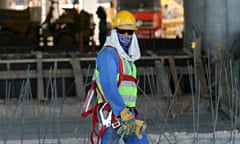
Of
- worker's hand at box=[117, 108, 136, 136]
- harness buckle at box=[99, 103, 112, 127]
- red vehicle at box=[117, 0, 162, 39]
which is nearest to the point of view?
worker's hand at box=[117, 108, 136, 136]

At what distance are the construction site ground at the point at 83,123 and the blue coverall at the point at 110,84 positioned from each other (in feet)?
9.77

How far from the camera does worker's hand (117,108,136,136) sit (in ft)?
18.8

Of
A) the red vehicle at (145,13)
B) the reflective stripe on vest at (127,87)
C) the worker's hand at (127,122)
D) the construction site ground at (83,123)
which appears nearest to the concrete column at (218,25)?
the construction site ground at (83,123)

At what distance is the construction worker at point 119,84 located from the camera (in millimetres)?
5812

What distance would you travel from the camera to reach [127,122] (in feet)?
18.8

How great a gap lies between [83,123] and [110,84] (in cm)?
612

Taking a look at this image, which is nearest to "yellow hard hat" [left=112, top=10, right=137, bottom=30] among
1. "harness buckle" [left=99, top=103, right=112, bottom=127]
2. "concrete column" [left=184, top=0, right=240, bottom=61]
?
"harness buckle" [left=99, top=103, right=112, bottom=127]

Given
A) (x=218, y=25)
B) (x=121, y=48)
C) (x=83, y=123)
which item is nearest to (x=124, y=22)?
(x=121, y=48)

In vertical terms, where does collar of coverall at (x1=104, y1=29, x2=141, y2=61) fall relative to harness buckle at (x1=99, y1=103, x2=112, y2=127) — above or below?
above

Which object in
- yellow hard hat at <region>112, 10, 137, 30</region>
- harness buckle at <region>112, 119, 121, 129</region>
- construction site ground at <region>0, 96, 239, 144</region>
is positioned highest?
yellow hard hat at <region>112, 10, 137, 30</region>

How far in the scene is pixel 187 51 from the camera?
598 inches

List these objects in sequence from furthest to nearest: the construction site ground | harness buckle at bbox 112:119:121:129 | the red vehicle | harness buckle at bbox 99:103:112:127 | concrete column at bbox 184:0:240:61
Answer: the red vehicle < concrete column at bbox 184:0:240:61 < the construction site ground < harness buckle at bbox 99:103:112:127 < harness buckle at bbox 112:119:121:129

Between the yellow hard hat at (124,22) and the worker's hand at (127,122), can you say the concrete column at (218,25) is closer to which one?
the yellow hard hat at (124,22)

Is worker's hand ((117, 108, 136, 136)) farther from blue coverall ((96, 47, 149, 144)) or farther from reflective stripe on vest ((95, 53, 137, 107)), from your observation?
reflective stripe on vest ((95, 53, 137, 107))
